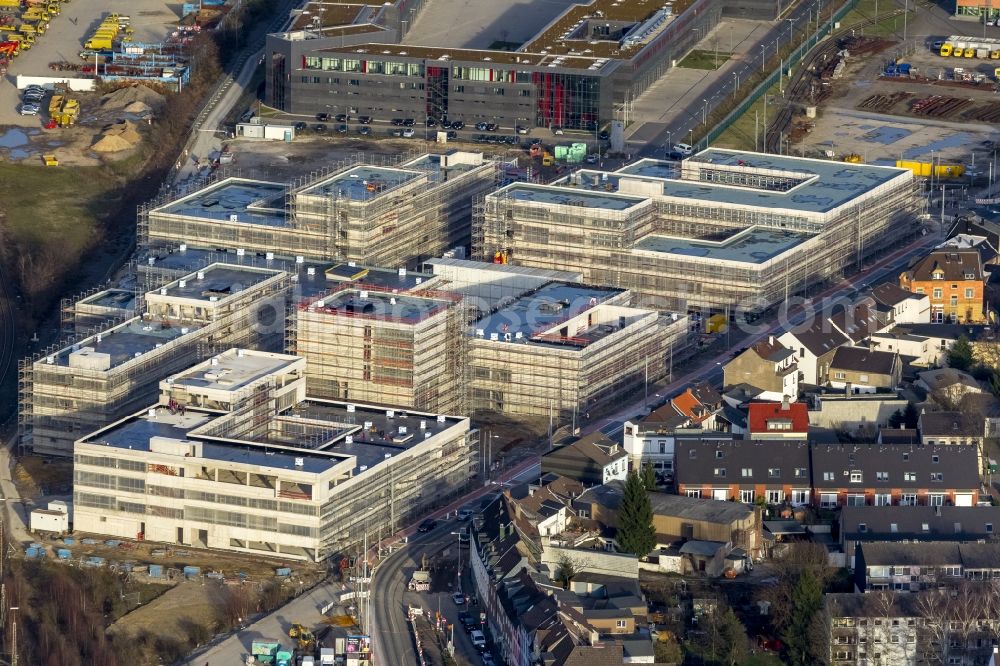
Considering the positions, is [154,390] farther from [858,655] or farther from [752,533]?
[858,655]

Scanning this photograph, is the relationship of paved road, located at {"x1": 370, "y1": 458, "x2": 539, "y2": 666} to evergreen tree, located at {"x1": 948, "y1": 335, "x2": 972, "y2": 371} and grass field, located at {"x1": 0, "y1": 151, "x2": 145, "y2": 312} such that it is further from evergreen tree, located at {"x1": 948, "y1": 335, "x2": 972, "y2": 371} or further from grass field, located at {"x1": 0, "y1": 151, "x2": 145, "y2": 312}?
grass field, located at {"x1": 0, "y1": 151, "x2": 145, "y2": 312}

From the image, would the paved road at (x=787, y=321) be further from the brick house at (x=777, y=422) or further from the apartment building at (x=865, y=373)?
the brick house at (x=777, y=422)

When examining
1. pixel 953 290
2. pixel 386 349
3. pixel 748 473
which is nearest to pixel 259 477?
pixel 386 349

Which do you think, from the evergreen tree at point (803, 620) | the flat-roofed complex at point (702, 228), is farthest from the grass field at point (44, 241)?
the evergreen tree at point (803, 620)

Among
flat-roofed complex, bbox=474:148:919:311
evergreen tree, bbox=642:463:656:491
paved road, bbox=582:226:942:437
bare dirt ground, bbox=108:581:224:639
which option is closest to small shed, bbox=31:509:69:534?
bare dirt ground, bbox=108:581:224:639

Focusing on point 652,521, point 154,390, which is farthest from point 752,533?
point 154,390

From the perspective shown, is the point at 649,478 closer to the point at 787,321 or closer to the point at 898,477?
the point at 898,477
